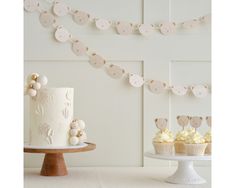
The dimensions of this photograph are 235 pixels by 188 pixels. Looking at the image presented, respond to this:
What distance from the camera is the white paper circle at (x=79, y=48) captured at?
1.84 m

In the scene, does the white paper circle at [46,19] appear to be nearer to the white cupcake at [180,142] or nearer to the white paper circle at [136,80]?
the white paper circle at [136,80]

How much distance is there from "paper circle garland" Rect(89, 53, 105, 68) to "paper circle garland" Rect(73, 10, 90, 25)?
14 cm

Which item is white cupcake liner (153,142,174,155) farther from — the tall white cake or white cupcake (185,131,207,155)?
the tall white cake

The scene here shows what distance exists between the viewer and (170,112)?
6.22 feet

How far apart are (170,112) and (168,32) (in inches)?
13.2

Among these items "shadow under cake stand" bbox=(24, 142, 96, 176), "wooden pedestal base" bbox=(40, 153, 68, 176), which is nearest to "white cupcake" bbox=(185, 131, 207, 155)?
"shadow under cake stand" bbox=(24, 142, 96, 176)

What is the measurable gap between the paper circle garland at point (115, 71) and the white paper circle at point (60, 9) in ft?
0.96

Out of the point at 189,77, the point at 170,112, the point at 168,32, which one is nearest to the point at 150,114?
the point at 170,112

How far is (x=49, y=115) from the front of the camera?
150cm

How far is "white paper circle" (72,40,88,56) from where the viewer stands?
1837 mm

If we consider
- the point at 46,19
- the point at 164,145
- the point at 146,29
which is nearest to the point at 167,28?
the point at 146,29

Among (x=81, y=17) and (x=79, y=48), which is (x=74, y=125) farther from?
(x=81, y=17)
